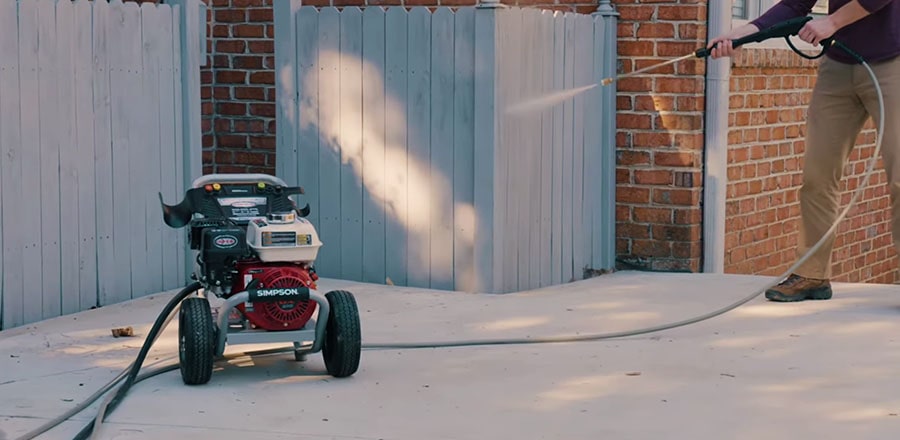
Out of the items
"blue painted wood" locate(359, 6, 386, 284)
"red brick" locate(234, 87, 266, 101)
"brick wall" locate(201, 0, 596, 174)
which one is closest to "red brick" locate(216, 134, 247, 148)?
"brick wall" locate(201, 0, 596, 174)

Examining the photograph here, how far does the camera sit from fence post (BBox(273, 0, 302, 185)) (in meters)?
8.27

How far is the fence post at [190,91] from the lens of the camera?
7906 millimetres

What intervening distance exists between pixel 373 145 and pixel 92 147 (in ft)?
5.10

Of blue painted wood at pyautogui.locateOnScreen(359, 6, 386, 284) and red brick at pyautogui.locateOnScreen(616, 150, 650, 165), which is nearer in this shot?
blue painted wood at pyautogui.locateOnScreen(359, 6, 386, 284)

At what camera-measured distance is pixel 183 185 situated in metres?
7.92

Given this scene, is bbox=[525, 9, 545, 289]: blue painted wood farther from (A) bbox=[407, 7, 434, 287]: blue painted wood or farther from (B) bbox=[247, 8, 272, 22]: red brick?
→ (B) bbox=[247, 8, 272, 22]: red brick

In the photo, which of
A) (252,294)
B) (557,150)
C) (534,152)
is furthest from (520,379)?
(557,150)

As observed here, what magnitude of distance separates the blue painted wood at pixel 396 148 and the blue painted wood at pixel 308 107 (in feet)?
1.49

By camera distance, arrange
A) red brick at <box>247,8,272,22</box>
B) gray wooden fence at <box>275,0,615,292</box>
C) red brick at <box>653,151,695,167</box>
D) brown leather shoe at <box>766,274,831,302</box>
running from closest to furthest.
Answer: brown leather shoe at <box>766,274,831,302</box>, gray wooden fence at <box>275,0,615,292</box>, red brick at <box>653,151,695,167</box>, red brick at <box>247,8,272,22</box>

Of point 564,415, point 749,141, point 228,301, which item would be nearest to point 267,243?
point 228,301

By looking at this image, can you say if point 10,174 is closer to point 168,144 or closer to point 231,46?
point 168,144

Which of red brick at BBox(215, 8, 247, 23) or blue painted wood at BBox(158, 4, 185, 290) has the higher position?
red brick at BBox(215, 8, 247, 23)

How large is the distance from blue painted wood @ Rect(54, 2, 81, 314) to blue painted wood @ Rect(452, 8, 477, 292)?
1963 mm

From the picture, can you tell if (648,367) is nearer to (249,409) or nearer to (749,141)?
(249,409)
